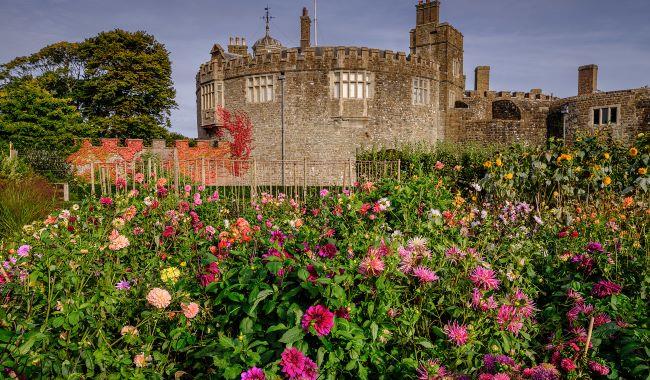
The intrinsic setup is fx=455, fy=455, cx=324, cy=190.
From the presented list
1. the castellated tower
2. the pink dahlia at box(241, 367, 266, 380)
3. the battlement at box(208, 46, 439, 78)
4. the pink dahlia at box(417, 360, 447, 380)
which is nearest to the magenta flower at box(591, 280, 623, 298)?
the pink dahlia at box(417, 360, 447, 380)

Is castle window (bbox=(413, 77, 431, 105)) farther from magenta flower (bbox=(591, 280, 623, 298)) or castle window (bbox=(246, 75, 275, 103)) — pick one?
magenta flower (bbox=(591, 280, 623, 298))

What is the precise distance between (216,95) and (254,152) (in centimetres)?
413

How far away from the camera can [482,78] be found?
32.2 m

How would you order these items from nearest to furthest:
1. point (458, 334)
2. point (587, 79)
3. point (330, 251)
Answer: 1. point (458, 334)
2. point (330, 251)
3. point (587, 79)

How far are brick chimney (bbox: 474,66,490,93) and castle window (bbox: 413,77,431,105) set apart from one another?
8.67 m

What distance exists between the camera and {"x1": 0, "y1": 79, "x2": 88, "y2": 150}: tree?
21844 mm

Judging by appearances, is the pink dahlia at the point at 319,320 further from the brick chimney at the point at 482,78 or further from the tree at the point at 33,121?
the brick chimney at the point at 482,78

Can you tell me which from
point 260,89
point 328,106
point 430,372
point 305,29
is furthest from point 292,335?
point 305,29

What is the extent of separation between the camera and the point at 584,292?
110 inches

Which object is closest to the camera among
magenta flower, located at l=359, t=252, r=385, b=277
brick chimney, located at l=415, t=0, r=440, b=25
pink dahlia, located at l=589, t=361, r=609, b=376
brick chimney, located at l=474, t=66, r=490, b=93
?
pink dahlia, located at l=589, t=361, r=609, b=376

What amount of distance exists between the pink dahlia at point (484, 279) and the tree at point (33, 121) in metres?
23.7

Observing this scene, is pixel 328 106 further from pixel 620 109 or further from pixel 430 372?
pixel 430 372

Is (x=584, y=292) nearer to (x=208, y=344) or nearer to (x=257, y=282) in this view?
(x=257, y=282)

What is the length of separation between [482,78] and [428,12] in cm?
701
